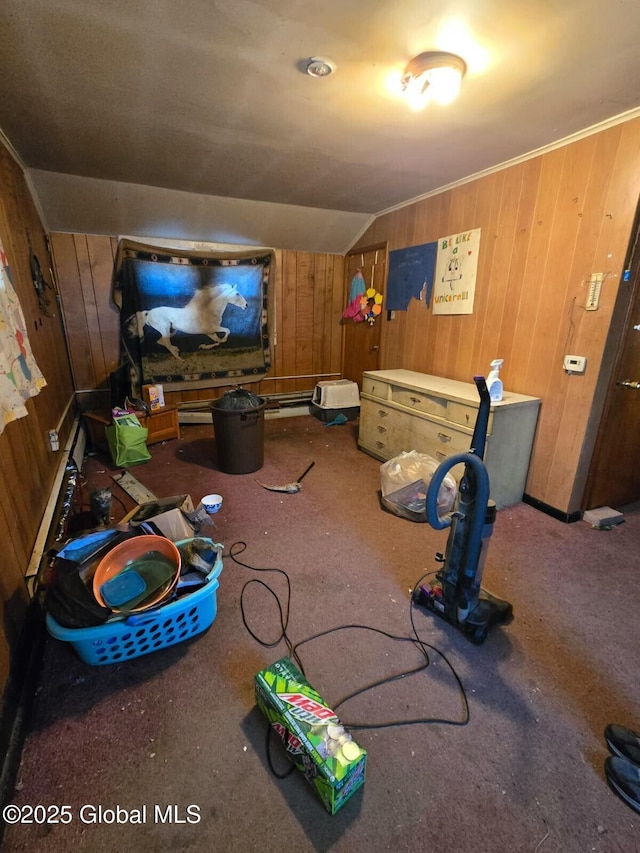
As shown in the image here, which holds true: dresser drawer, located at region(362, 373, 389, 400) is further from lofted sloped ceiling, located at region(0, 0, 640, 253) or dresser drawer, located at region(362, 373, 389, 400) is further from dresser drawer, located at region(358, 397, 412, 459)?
lofted sloped ceiling, located at region(0, 0, 640, 253)

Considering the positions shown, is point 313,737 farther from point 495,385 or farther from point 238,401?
point 238,401

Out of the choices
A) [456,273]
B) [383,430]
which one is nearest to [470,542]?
[383,430]

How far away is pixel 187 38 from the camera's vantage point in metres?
1.37

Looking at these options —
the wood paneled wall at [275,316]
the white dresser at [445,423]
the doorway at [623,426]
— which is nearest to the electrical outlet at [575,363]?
the doorway at [623,426]

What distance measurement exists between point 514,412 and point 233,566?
1.90 meters

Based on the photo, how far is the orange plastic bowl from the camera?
1.36m

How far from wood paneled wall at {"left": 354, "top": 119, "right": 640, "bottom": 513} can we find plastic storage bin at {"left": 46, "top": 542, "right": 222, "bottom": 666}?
2.17 metres

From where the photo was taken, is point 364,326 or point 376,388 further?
point 364,326

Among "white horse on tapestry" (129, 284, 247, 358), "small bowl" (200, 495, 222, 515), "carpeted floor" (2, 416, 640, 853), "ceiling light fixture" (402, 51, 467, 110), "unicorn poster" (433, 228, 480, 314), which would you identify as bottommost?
"carpeted floor" (2, 416, 640, 853)

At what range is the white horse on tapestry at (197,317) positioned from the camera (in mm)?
3771

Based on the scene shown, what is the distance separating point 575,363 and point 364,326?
2.47m

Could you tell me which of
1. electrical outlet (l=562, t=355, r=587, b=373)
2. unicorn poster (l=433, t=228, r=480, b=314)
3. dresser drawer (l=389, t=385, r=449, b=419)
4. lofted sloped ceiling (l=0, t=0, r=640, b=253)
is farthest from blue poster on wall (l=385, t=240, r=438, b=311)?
electrical outlet (l=562, t=355, r=587, b=373)

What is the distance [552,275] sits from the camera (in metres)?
2.30

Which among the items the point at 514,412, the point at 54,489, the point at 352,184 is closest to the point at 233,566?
the point at 54,489
